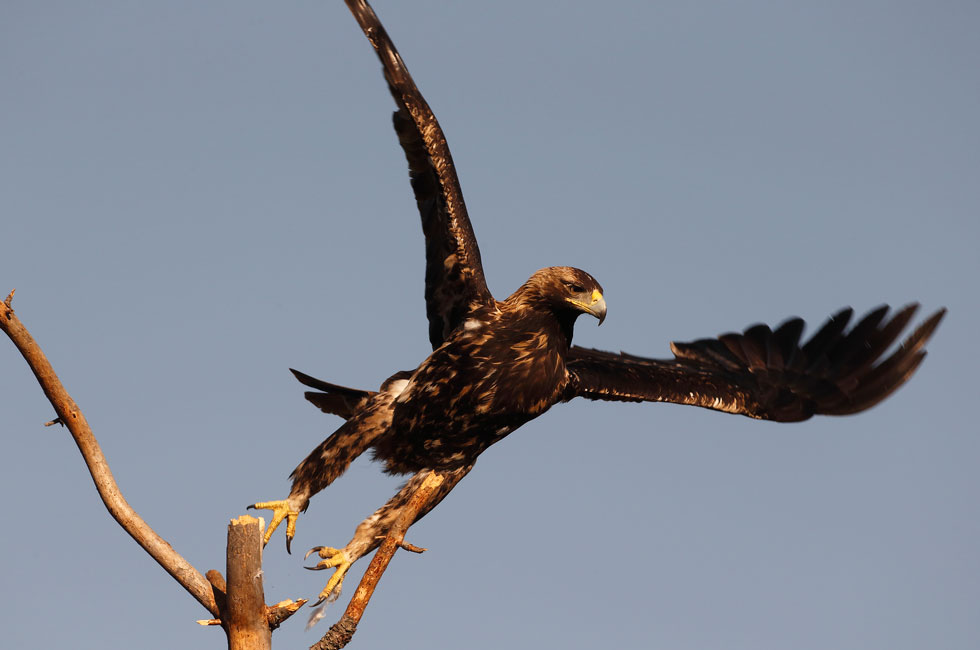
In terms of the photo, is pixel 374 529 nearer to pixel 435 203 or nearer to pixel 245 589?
pixel 245 589

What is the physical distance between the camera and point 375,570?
31.1ft

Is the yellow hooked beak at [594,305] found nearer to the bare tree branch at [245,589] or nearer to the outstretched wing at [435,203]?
the outstretched wing at [435,203]

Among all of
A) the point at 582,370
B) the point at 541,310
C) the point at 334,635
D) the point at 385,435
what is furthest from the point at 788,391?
the point at 334,635

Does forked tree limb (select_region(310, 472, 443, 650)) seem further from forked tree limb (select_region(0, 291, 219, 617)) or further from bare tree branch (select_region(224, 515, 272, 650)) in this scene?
forked tree limb (select_region(0, 291, 219, 617))

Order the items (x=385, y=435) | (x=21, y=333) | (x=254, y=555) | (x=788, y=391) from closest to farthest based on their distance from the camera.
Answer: (x=254, y=555) < (x=21, y=333) < (x=385, y=435) < (x=788, y=391)

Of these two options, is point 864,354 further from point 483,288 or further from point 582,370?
point 483,288

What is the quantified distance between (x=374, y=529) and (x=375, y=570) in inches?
26.2

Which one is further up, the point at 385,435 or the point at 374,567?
the point at 385,435

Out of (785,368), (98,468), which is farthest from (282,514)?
(785,368)

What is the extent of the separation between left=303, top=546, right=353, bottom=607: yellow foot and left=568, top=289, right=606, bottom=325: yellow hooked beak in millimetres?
3067

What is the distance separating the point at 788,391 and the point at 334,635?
6404 mm

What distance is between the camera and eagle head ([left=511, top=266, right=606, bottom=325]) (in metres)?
9.54

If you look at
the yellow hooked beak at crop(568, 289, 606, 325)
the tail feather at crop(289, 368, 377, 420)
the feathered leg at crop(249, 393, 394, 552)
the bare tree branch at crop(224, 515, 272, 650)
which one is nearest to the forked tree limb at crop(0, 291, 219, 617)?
the bare tree branch at crop(224, 515, 272, 650)

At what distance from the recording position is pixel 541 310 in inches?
386
